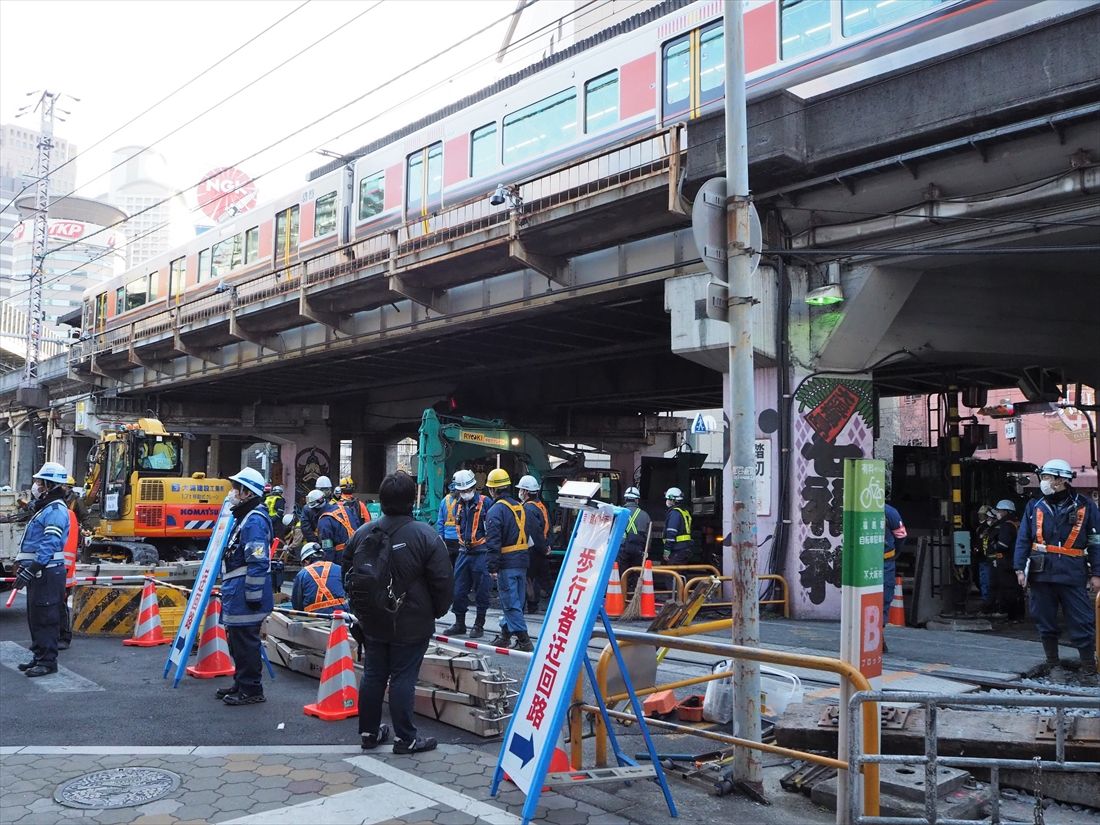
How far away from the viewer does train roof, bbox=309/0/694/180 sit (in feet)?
51.4

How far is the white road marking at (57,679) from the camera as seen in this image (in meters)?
7.56

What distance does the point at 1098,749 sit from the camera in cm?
465

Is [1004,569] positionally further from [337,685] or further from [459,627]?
[337,685]

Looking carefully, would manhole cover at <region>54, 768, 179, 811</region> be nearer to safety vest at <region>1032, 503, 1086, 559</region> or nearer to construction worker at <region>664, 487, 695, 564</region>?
safety vest at <region>1032, 503, 1086, 559</region>

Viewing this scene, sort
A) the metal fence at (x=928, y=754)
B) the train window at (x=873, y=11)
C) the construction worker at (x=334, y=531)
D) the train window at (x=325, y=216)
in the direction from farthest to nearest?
the train window at (x=325, y=216) < the construction worker at (x=334, y=531) < the train window at (x=873, y=11) < the metal fence at (x=928, y=754)

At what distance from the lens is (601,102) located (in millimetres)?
14312

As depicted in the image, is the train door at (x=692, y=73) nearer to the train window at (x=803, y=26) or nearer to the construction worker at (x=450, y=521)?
the train window at (x=803, y=26)

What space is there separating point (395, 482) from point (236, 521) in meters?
2.45

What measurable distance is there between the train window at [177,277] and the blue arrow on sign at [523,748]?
89.4ft

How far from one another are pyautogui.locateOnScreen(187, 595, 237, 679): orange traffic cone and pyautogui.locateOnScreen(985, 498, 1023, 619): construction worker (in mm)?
10872

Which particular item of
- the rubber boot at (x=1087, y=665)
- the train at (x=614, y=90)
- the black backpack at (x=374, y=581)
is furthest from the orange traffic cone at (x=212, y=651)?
the train at (x=614, y=90)

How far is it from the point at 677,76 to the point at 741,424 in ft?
30.7

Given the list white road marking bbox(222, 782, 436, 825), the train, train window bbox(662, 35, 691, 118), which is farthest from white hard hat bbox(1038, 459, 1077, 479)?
train window bbox(662, 35, 691, 118)

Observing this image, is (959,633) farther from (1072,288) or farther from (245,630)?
(245,630)
